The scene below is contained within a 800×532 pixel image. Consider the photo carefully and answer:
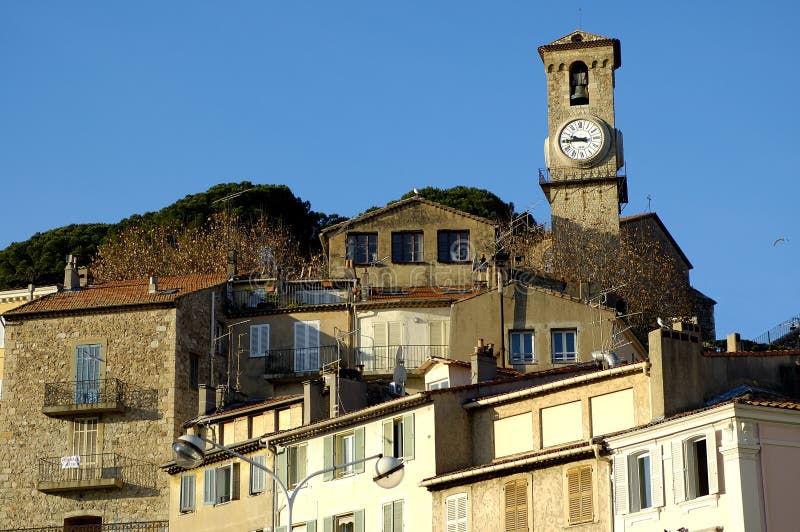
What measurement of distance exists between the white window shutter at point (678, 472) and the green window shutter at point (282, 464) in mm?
14549

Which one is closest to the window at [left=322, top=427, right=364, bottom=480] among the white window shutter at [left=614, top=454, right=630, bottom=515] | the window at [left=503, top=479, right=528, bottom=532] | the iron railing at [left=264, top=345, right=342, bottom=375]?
the window at [left=503, top=479, right=528, bottom=532]

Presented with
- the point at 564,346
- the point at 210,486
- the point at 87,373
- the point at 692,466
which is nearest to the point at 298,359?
the point at 87,373

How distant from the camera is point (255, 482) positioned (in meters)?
48.8

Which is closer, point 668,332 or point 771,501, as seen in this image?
point 771,501

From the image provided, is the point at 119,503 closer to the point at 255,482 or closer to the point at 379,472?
the point at 255,482

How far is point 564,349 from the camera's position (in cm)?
5788

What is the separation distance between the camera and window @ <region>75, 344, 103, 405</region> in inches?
2394

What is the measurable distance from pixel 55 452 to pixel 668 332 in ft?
97.1

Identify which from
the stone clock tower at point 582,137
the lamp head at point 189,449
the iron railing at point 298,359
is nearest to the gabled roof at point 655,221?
the stone clock tower at point 582,137

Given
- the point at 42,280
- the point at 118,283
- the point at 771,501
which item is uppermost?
the point at 42,280

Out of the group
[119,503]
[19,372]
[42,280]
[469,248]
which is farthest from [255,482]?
[42,280]

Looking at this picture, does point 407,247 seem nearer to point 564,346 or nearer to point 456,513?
point 564,346

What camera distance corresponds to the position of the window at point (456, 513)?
41375 millimetres

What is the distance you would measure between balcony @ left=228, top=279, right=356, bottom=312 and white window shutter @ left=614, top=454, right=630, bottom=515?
28.2 metres
